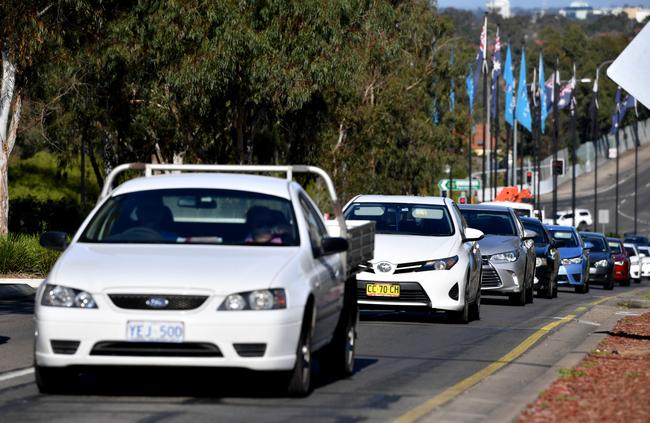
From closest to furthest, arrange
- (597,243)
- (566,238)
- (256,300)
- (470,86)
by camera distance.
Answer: (256,300) < (566,238) < (597,243) < (470,86)

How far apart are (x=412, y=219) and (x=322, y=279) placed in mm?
9238

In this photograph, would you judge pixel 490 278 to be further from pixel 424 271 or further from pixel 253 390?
pixel 253 390

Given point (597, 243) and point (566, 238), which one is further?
point (597, 243)

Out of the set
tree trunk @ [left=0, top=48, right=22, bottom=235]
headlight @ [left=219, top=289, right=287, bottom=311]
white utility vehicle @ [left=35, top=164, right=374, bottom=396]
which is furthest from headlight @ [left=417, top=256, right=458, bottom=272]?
tree trunk @ [left=0, top=48, right=22, bottom=235]

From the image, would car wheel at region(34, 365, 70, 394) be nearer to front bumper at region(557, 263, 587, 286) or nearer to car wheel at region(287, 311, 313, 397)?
car wheel at region(287, 311, 313, 397)

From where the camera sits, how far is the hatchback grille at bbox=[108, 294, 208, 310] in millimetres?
9586

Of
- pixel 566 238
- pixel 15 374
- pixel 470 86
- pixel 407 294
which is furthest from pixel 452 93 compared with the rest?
pixel 15 374

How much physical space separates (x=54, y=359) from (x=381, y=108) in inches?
1651

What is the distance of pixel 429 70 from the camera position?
5953 centimetres

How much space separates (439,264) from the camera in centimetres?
1864

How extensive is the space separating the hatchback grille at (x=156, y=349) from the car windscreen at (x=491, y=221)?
16.3 meters

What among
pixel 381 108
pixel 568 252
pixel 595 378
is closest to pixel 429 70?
pixel 381 108

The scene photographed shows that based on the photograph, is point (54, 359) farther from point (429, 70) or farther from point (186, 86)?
point (429, 70)

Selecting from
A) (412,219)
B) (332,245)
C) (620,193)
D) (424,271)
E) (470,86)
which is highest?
(470,86)
